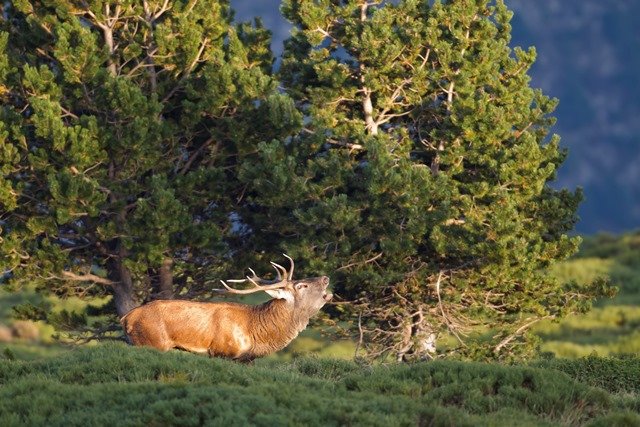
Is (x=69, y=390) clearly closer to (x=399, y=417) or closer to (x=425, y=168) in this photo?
(x=399, y=417)

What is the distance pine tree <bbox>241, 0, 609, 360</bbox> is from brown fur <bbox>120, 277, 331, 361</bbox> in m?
2.78

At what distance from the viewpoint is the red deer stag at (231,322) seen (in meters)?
22.2

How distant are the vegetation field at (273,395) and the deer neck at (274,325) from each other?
3107 millimetres

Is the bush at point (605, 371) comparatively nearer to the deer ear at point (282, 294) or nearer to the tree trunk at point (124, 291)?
the deer ear at point (282, 294)

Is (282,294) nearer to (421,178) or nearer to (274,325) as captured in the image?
(274,325)

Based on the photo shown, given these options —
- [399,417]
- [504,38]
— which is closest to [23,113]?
[504,38]

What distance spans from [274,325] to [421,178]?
556 centimetres

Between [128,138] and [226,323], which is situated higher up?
[128,138]

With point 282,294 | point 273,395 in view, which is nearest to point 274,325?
point 282,294

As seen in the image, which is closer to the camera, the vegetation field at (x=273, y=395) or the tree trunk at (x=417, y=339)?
the vegetation field at (x=273, y=395)

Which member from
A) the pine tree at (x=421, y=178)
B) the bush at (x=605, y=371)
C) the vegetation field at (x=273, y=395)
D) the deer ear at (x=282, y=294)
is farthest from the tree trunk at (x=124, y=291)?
the bush at (x=605, y=371)

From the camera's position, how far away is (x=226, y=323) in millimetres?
22781

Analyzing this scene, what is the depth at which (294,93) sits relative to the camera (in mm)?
29828

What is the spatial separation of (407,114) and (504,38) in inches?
115
